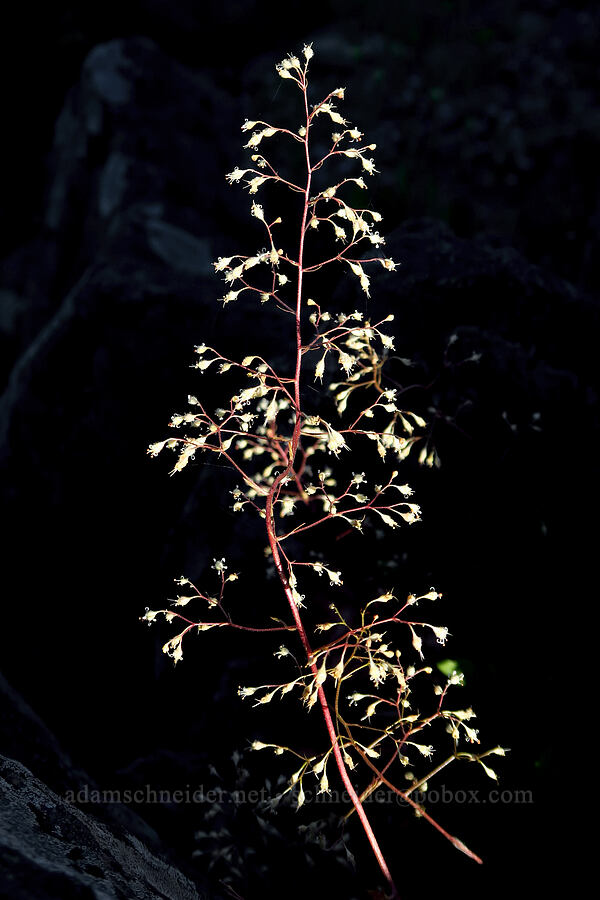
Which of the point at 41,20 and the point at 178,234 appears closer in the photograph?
the point at 178,234

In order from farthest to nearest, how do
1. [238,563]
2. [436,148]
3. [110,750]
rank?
[436,148] < [110,750] < [238,563]

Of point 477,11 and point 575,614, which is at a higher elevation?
point 477,11

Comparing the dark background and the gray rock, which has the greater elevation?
the dark background

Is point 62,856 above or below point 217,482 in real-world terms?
below

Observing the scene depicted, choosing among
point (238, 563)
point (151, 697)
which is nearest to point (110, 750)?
point (151, 697)

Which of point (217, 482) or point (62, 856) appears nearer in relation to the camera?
point (62, 856)

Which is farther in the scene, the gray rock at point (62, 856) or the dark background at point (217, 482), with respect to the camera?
the dark background at point (217, 482)

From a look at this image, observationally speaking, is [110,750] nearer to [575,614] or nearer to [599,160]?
[575,614]

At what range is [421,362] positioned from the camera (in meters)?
2.75

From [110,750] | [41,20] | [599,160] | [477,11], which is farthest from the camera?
[477,11]

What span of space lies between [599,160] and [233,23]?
5475mm

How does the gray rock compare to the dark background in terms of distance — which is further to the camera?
the dark background

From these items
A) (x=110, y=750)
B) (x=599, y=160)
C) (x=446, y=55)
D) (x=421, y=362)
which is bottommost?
(x=110, y=750)

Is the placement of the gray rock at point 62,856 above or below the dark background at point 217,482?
below
